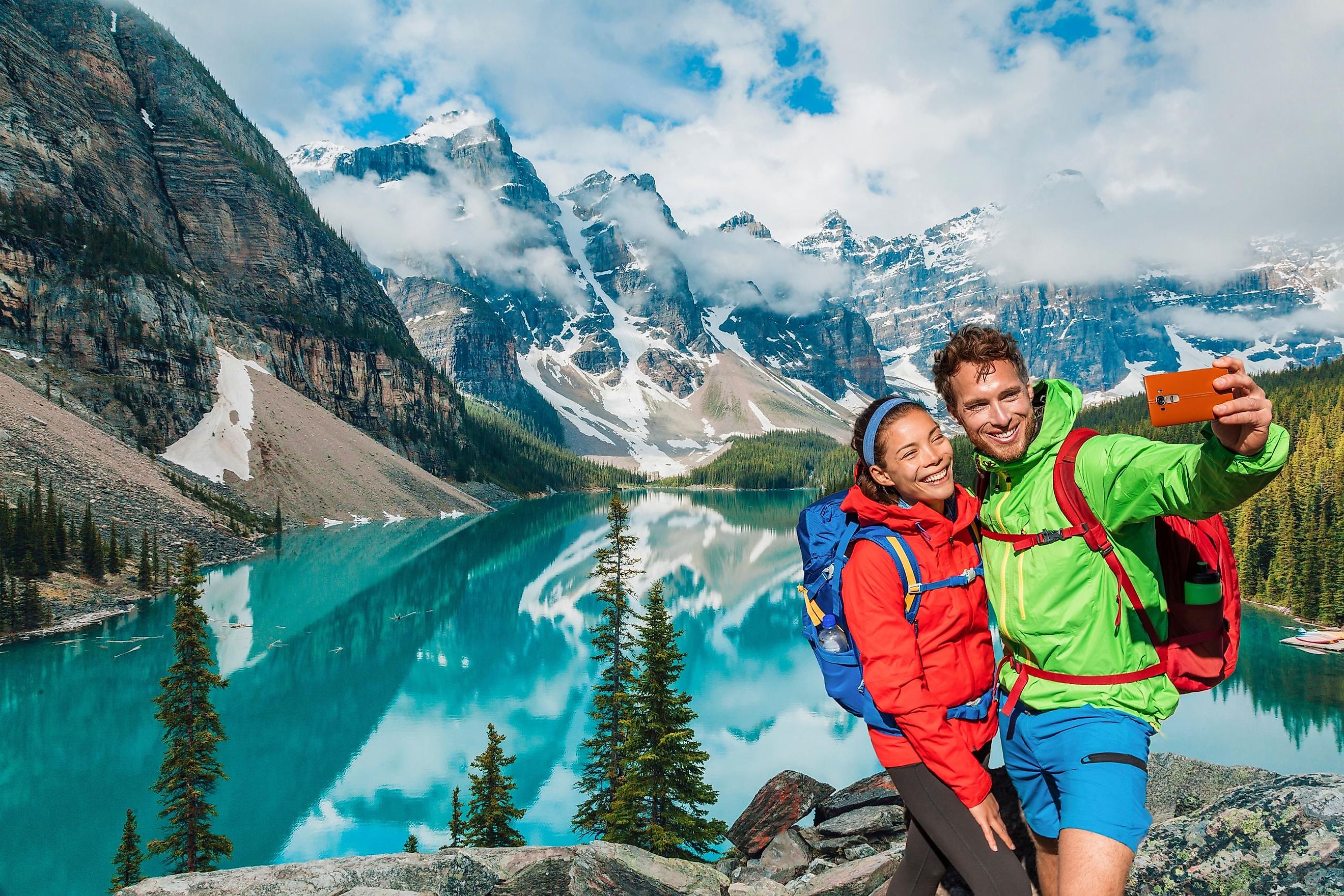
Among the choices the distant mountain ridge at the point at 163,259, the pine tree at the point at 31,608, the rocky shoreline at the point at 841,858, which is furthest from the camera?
the distant mountain ridge at the point at 163,259

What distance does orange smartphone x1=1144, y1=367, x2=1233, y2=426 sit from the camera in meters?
1.98

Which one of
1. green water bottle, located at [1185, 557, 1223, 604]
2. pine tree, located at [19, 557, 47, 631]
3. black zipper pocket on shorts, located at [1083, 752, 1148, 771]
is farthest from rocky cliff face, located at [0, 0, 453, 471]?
green water bottle, located at [1185, 557, 1223, 604]

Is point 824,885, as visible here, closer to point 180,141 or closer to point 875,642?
point 875,642

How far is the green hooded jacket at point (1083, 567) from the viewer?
2.43m

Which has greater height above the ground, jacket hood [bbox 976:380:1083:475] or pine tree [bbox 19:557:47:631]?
jacket hood [bbox 976:380:1083:475]

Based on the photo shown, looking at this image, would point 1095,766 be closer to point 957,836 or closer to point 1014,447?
point 957,836

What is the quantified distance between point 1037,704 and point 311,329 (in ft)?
372

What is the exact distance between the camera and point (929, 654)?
10.4 feet

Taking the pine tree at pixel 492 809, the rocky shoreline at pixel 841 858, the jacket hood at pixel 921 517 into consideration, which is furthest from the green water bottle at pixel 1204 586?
the pine tree at pixel 492 809

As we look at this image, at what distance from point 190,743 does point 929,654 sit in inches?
580

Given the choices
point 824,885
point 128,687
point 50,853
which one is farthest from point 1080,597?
point 128,687

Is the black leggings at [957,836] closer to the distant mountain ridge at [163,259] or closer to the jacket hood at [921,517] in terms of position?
the jacket hood at [921,517]

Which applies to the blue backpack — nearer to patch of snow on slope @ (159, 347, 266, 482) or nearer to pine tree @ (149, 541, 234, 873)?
pine tree @ (149, 541, 234, 873)

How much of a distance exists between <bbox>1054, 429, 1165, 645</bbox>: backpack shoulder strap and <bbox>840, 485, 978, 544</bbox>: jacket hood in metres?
0.54
